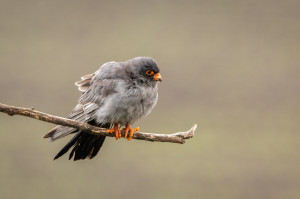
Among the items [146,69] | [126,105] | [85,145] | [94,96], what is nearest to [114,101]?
[126,105]

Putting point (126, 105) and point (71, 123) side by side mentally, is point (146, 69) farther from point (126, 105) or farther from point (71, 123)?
point (71, 123)

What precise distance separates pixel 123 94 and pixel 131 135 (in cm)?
59

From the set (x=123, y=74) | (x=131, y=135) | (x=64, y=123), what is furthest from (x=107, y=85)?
(x=64, y=123)

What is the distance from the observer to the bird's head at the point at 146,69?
580cm

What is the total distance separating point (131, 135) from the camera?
5.59 metres

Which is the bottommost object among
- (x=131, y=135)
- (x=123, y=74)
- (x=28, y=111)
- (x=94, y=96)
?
(x=28, y=111)

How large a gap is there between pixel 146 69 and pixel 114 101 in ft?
2.27

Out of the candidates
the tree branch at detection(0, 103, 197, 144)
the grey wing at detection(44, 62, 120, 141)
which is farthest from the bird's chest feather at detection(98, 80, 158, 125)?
the tree branch at detection(0, 103, 197, 144)

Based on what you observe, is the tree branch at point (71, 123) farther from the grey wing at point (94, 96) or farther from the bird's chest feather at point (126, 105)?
the grey wing at point (94, 96)

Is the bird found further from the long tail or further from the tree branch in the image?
the tree branch

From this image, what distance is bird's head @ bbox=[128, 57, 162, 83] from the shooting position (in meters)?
5.80

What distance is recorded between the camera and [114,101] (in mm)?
5578

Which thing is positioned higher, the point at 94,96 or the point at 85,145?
the point at 94,96

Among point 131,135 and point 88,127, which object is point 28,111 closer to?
point 88,127
